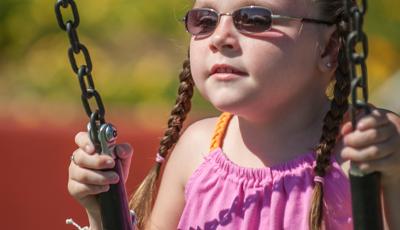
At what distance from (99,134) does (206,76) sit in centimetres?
35

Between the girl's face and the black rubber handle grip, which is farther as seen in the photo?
the girl's face

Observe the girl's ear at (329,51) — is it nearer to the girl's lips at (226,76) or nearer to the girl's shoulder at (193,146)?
the girl's lips at (226,76)

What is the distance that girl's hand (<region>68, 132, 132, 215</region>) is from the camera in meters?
2.24

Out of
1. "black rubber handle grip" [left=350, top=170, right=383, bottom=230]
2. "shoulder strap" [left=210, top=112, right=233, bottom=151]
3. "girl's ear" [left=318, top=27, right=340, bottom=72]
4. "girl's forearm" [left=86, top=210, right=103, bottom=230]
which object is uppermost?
"girl's ear" [left=318, top=27, right=340, bottom=72]

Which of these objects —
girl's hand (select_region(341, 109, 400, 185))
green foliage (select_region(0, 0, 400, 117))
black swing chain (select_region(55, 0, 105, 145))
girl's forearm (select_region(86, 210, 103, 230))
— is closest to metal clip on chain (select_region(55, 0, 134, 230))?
black swing chain (select_region(55, 0, 105, 145))

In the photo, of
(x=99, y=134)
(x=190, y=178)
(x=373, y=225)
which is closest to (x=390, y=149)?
(x=373, y=225)

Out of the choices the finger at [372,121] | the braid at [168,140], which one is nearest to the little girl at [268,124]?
the braid at [168,140]

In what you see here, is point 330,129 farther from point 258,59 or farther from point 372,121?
point 372,121

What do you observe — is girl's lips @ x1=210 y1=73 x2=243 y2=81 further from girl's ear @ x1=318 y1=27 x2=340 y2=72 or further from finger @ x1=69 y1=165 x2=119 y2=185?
finger @ x1=69 y1=165 x2=119 y2=185

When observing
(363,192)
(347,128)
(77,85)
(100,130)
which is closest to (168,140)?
(100,130)

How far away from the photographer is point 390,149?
1.97 metres

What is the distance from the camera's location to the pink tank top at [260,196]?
7.93ft

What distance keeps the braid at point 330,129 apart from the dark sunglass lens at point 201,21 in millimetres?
318

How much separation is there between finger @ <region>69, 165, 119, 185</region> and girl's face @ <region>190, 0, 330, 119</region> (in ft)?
1.06
